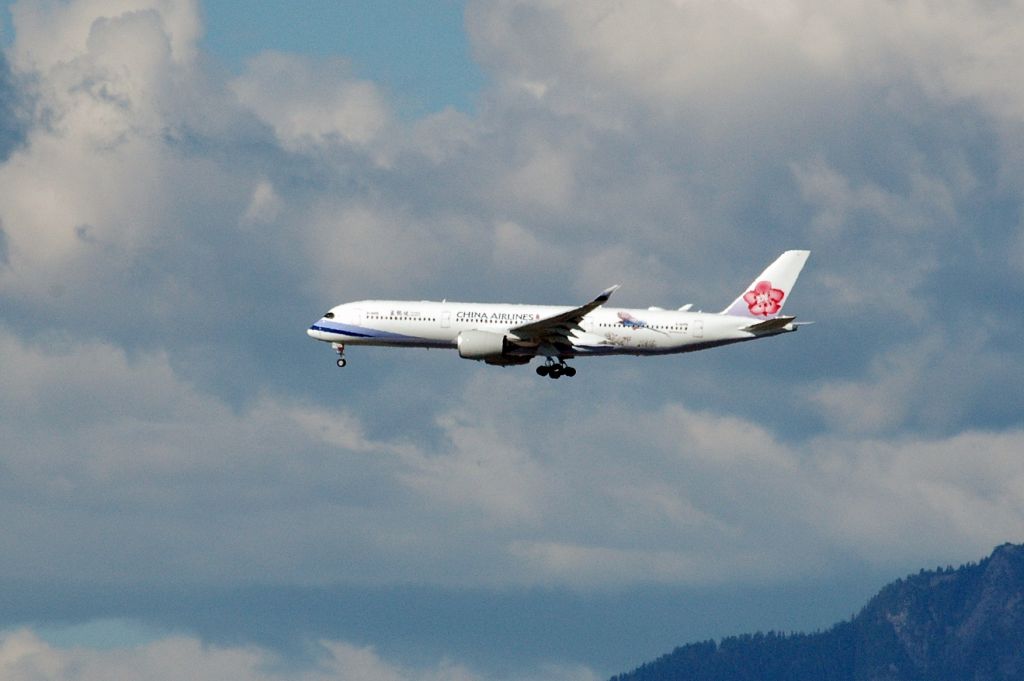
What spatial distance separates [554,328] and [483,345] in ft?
18.1

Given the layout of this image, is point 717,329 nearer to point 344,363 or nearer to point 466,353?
point 466,353

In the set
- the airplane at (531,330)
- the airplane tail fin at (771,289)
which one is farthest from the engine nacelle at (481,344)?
the airplane tail fin at (771,289)

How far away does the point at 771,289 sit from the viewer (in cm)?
15112

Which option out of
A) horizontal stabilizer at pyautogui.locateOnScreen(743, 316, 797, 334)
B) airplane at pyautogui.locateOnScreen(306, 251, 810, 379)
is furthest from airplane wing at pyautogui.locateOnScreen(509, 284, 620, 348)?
horizontal stabilizer at pyautogui.locateOnScreen(743, 316, 797, 334)

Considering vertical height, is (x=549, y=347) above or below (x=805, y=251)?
below

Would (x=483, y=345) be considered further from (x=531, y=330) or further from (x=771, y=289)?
(x=771, y=289)

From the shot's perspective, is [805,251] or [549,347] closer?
[549,347]

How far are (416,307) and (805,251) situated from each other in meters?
34.5

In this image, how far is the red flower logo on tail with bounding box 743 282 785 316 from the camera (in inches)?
5861

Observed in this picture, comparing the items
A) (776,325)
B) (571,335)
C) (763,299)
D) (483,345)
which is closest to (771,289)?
(763,299)

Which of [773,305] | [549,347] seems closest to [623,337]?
[549,347]

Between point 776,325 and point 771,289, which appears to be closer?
point 776,325

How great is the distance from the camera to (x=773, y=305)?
493 ft

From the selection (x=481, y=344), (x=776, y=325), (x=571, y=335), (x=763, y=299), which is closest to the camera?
(x=776, y=325)
